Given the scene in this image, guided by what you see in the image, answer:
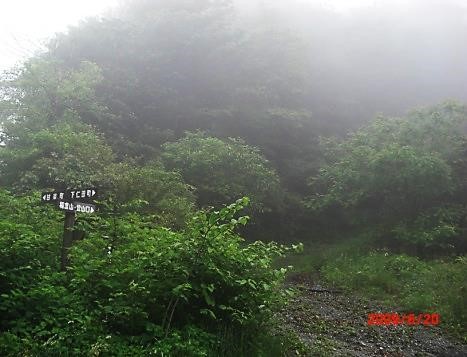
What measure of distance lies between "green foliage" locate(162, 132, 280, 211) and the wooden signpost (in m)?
9.17

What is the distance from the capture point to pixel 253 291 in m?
5.56

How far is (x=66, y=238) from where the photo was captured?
616cm

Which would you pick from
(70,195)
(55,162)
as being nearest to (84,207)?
(70,195)

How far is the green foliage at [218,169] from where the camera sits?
15.8m

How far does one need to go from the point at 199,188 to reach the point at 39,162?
5710 millimetres

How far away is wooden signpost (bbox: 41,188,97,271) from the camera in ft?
19.9

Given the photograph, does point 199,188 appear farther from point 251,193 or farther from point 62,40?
point 62,40

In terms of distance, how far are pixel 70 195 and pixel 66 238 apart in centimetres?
63

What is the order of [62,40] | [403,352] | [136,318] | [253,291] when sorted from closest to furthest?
1. [136,318]
2. [253,291]
3. [403,352]
4. [62,40]

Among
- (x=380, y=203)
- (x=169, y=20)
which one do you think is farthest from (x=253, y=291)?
(x=169, y=20)
